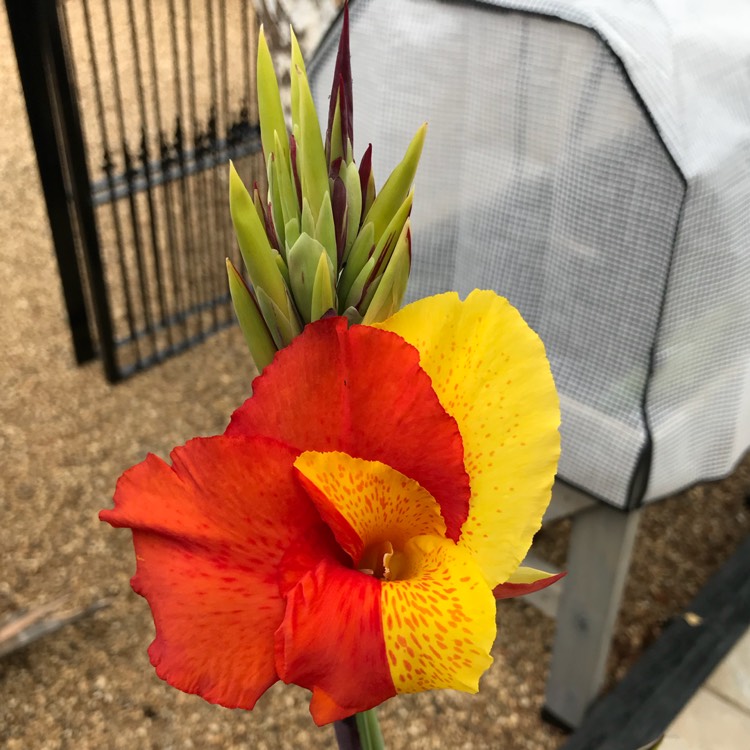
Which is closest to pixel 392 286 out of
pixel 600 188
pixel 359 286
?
pixel 359 286

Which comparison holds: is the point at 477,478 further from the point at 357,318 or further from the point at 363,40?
the point at 363,40

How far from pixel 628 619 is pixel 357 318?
174 cm

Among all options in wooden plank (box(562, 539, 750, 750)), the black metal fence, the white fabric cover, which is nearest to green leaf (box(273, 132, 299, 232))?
the white fabric cover

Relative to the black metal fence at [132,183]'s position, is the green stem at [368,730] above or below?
above

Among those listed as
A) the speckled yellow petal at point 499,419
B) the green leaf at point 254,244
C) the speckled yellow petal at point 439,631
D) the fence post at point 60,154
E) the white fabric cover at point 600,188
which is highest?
the green leaf at point 254,244

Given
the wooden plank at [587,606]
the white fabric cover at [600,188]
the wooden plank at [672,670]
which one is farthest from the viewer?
the wooden plank at [672,670]

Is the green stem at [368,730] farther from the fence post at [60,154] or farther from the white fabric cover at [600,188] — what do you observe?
the fence post at [60,154]

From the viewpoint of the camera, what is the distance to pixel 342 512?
24cm

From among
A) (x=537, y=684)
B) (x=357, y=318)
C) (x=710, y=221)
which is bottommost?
(x=537, y=684)

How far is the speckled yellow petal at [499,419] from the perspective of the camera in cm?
25

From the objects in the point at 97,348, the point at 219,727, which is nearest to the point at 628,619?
the point at 219,727

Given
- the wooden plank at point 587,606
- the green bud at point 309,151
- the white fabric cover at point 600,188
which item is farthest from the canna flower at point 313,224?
the wooden plank at point 587,606

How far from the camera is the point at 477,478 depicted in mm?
254

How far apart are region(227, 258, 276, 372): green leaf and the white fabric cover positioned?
2.07 feet
